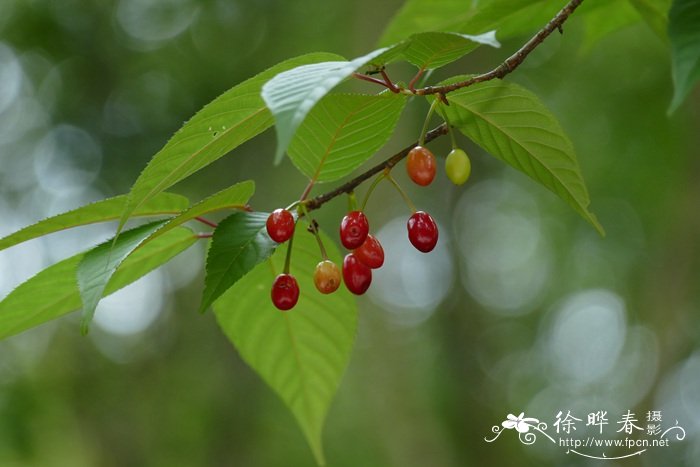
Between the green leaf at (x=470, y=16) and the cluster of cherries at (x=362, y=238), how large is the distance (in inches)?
8.6

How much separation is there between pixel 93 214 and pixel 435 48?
437 millimetres

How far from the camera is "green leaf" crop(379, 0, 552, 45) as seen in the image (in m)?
1.03

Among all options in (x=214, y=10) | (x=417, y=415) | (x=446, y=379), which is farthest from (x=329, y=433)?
(x=417, y=415)

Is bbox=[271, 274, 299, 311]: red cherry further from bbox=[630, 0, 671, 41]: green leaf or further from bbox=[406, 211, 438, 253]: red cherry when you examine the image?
bbox=[630, 0, 671, 41]: green leaf

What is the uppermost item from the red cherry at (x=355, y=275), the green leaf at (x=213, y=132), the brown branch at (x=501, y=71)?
the green leaf at (x=213, y=132)

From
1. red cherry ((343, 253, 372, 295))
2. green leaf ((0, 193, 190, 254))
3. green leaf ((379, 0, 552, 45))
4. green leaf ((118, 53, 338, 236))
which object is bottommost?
red cherry ((343, 253, 372, 295))

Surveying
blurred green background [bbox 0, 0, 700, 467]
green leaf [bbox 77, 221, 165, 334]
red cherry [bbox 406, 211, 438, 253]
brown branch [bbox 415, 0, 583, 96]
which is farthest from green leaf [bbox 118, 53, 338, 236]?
blurred green background [bbox 0, 0, 700, 467]

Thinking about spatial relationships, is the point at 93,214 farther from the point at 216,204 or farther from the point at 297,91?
the point at 297,91

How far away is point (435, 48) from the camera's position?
2.48 ft

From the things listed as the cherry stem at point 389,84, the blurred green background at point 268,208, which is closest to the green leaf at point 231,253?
the cherry stem at point 389,84

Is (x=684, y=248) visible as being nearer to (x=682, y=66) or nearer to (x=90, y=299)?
(x=682, y=66)

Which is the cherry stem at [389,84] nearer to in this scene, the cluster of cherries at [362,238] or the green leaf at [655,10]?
the cluster of cherries at [362,238]

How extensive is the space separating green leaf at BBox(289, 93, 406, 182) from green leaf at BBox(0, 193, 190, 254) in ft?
0.54

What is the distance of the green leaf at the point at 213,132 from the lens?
0.73 meters
